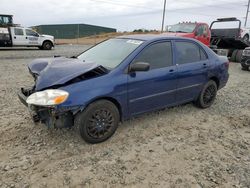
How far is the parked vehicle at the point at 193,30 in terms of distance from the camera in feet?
36.9

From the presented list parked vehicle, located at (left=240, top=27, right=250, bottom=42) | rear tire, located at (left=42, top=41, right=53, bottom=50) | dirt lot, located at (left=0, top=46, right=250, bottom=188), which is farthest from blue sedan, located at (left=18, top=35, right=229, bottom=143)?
rear tire, located at (left=42, top=41, right=53, bottom=50)

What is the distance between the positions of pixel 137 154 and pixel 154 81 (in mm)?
1292

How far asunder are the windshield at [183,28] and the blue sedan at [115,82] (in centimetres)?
704

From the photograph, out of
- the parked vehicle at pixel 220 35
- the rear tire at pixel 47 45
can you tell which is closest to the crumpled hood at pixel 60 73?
the parked vehicle at pixel 220 35

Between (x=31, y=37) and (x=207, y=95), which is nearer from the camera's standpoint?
(x=207, y=95)

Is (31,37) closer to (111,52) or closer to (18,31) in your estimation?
(18,31)

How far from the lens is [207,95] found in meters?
5.00

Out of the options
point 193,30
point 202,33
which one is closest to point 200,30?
point 202,33

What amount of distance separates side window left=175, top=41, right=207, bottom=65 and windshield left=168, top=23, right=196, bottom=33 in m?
7.12

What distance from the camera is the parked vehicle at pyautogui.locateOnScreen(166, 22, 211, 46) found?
36.9ft

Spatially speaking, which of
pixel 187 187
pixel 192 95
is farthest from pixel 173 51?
pixel 187 187

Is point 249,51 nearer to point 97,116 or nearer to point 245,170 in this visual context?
point 245,170

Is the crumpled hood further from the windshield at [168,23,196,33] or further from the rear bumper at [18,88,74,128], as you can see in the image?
the windshield at [168,23,196,33]

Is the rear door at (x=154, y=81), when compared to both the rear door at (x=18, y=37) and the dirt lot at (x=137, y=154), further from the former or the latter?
the rear door at (x=18, y=37)
